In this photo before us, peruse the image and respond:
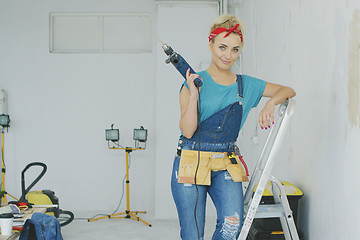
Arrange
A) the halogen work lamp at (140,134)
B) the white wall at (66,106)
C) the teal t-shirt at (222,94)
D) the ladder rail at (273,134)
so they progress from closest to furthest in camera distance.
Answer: the ladder rail at (273,134), the teal t-shirt at (222,94), the halogen work lamp at (140,134), the white wall at (66,106)

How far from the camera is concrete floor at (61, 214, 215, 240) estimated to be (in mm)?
4223

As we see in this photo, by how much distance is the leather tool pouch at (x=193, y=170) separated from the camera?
1.69 m

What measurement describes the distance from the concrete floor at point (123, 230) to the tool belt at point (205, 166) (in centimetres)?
258

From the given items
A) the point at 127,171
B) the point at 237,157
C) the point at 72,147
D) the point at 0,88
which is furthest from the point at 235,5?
the point at 237,157

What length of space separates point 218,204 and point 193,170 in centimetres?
18

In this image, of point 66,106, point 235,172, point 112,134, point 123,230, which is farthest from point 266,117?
point 66,106

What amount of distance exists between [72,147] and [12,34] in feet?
5.58

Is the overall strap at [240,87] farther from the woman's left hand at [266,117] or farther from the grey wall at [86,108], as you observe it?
the grey wall at [86,108]

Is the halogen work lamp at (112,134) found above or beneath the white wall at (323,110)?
beneath

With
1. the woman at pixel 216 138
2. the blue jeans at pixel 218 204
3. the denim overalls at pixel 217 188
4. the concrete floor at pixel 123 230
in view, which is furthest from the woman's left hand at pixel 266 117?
the concrete floor at pixel 123 230

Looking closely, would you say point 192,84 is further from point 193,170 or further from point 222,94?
point 193,170

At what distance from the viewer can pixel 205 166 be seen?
66.8 inches

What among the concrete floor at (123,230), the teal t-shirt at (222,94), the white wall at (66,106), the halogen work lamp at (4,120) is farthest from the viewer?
the white wall at (66,106)

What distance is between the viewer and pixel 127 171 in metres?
5.22
